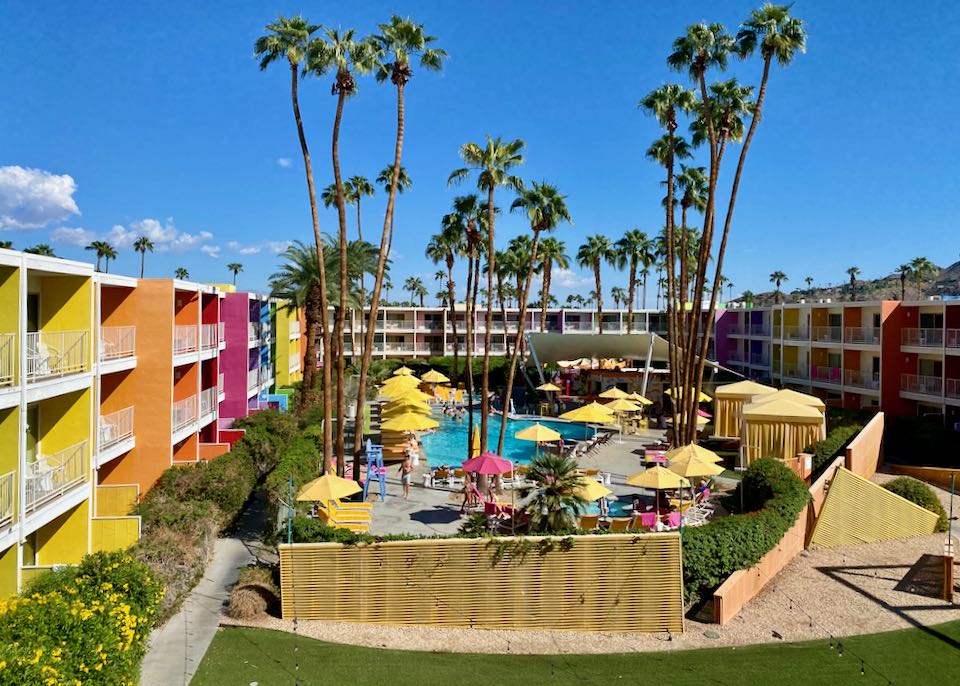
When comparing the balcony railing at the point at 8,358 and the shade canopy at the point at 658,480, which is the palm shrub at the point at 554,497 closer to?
the shade canopy at the point at 658,480

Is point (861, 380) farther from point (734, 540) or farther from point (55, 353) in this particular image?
point (55, 353)

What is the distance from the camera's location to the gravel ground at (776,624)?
12570mm

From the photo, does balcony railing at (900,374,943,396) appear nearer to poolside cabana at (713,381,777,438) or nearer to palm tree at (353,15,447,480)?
poolside cabana at (713,381,777,438)

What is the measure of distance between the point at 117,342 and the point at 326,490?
7.65 meters

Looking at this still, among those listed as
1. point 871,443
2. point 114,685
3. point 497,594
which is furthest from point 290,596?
point 871,443

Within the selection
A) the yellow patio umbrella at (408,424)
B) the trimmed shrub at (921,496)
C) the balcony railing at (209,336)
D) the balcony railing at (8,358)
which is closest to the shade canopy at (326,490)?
the balcony railing at (8,358)

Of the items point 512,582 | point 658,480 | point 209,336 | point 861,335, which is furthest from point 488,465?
point 861,335

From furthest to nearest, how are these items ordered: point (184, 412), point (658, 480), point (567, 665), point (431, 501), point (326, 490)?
point (184, 412), point (431, 501), point (658, 480), point (326, 490), point (567, 665)

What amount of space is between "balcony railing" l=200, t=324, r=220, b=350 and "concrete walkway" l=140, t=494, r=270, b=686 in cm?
809

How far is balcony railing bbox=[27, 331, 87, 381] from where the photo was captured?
13.1 meters

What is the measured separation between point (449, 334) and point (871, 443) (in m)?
45.7

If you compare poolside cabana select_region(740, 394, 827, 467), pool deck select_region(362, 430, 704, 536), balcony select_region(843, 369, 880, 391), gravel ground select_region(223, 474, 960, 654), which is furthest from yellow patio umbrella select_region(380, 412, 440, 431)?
balcony select_region(843, 369, 880, 391)

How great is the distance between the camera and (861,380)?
36.1m

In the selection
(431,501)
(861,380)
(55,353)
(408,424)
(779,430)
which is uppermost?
(55,353)
